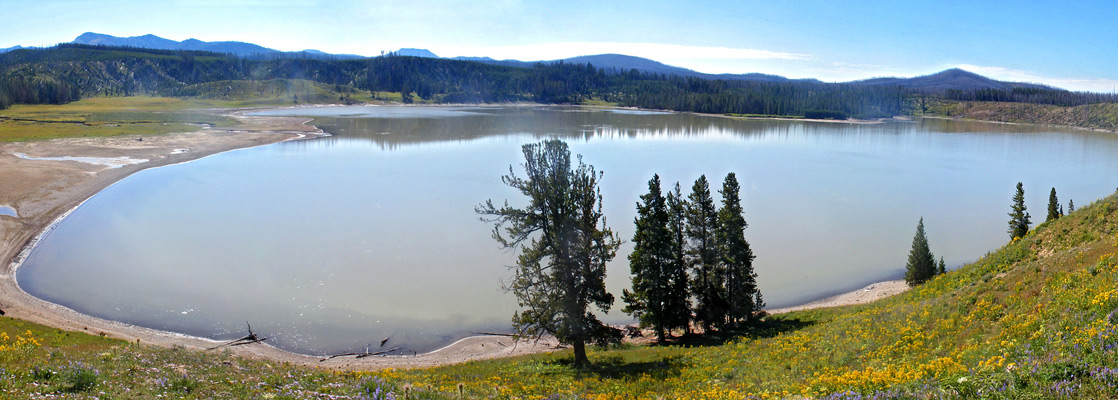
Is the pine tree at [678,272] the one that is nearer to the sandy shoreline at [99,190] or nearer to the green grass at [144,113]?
the sandy shoreline at [99,190]

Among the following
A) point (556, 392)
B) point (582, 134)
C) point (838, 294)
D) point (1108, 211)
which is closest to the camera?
point (556, 392)

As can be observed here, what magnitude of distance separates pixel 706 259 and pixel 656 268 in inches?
101

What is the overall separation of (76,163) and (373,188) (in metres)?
34.2

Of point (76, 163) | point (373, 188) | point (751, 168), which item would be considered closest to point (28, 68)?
point (76, 163)

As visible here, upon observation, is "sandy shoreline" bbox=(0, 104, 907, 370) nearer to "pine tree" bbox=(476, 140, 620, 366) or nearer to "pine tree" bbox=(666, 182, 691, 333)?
"pine tree" bbox=(666, 182, 691, 333)

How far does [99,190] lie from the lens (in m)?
51.0

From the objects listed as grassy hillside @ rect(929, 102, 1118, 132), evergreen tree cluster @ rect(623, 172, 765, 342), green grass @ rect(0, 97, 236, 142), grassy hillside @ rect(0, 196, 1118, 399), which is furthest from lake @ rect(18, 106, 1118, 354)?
grassy hillside @ rect(929, 102, 1118, 132)

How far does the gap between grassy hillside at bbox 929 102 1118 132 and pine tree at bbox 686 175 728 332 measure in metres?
161

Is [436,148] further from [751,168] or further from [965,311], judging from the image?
[965,311]

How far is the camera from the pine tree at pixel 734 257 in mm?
24156

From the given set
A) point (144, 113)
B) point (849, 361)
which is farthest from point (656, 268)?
point (144, 113)

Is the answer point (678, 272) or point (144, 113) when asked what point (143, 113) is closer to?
point (144, 113)

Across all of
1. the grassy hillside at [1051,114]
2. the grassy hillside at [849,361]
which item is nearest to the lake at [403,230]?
the grassy hillside at [849,361]

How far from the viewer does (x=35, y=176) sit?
52344mm
